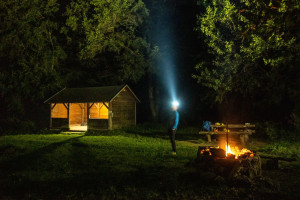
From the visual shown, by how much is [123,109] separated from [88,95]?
355 centimetres

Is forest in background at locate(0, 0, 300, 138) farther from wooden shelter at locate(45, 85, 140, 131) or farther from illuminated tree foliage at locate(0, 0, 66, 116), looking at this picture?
wooden shelter at locate(45, 85, 140, 131)

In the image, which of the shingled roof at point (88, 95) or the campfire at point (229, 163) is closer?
the campfire at point (229, 163)

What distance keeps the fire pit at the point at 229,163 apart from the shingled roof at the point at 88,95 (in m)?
17.2

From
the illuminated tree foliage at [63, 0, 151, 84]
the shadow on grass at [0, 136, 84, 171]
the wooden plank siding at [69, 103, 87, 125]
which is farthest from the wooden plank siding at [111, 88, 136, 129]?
the shadow on grass at [0, 136, 84, 171]

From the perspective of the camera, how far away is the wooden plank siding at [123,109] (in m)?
26.4

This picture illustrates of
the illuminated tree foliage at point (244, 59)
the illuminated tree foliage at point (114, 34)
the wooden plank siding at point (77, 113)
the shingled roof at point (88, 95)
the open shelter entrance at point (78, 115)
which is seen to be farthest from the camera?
the wooden plank siding at point (77, 113)

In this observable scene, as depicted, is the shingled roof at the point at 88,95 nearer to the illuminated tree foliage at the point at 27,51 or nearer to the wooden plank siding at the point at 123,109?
the wooden plank siding at the point at 123,109

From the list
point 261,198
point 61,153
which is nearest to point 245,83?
point 61,153

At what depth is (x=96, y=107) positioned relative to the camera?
103ft

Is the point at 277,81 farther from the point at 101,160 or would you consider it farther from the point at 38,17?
the point at 38,17

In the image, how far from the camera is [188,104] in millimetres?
34500

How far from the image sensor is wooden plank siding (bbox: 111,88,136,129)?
26.4 m

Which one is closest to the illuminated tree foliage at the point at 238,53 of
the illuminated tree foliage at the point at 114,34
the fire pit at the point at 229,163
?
the illuminated tree foliage at the point at 114,34

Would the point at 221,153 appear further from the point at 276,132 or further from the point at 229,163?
the point at 276,132
